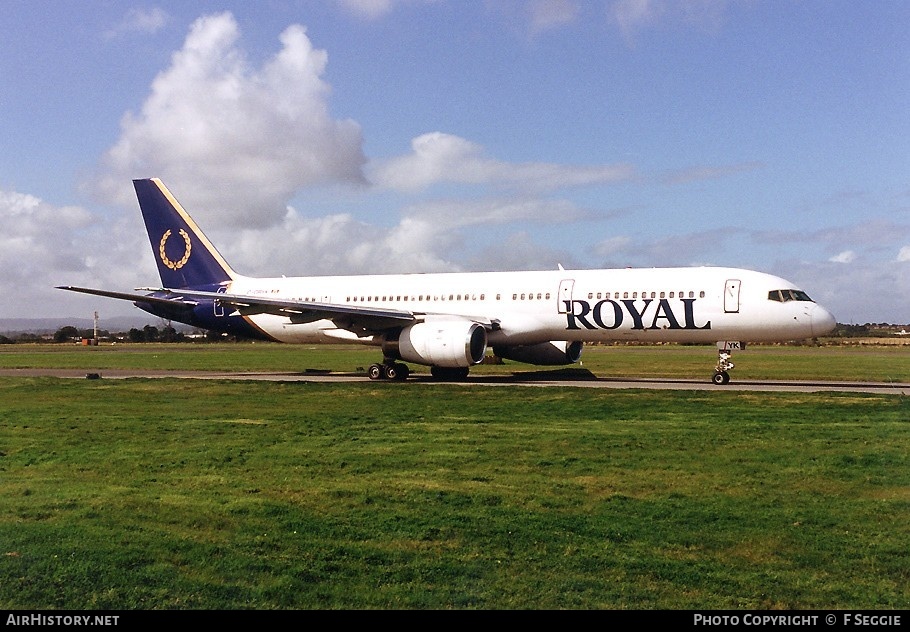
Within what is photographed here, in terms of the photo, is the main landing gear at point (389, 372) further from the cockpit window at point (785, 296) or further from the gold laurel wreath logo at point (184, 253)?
the cockpit window at point (785, 296)

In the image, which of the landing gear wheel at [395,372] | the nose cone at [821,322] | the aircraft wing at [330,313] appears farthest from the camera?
the landing gear wheel at [395,372]

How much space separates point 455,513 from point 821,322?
20.6m

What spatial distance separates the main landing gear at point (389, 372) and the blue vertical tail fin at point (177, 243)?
10.4m

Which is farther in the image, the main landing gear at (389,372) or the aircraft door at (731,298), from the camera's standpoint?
the main landing gear at (389,372)

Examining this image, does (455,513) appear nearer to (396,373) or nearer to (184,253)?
(396,373)

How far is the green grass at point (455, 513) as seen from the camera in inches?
245

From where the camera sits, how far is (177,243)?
36094mm

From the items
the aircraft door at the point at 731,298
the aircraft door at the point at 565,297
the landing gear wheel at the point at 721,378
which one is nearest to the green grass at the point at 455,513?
A: the landing gear wheel at the point at 721,378

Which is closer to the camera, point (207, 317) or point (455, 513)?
point (455, 513)

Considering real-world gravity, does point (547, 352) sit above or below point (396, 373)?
above

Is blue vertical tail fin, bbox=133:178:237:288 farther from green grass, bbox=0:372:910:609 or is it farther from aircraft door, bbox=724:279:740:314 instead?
aircraft door, bbox=724:279:740:314

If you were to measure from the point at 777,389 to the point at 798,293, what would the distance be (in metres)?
4.13

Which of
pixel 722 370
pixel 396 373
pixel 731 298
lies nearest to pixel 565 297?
pixel 731 298

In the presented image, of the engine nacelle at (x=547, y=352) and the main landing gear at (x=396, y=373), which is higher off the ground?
the engine nacelle at (x=547, y=352)
